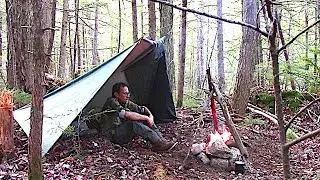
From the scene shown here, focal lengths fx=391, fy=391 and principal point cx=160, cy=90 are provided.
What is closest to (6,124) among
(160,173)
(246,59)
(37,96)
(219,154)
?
(37,96)

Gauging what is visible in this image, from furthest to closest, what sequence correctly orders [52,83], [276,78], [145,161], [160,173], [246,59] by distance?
[52,83], [246,59], [145,161], [160,173], [276,78]

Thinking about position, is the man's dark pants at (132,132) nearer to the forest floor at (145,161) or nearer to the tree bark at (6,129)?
the forest floor at (145,161)

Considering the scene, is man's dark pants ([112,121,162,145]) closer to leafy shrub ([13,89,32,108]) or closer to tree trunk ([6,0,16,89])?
leafy shrub ([13,89,32,108])

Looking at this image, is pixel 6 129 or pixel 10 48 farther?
pixel 10 48

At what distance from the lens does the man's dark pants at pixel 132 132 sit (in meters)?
4.56

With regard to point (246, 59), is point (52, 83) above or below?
below

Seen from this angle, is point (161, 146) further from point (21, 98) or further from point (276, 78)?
point (276, 78)

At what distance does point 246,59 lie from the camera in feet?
20.7

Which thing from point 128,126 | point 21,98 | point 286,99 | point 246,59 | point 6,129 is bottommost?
point 286,99

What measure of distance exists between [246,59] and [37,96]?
4.14 m

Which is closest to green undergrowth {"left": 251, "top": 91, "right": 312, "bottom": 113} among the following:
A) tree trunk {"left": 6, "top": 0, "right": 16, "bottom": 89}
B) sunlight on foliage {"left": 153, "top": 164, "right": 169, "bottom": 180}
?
sunlight on foliage {"left": 153, "top": 164, "right": 169, "bottom": 180}

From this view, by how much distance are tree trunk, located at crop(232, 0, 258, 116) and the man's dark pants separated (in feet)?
7.66

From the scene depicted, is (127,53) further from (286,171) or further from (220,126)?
(286,171)

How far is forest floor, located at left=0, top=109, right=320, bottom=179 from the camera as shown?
375 centimetres
